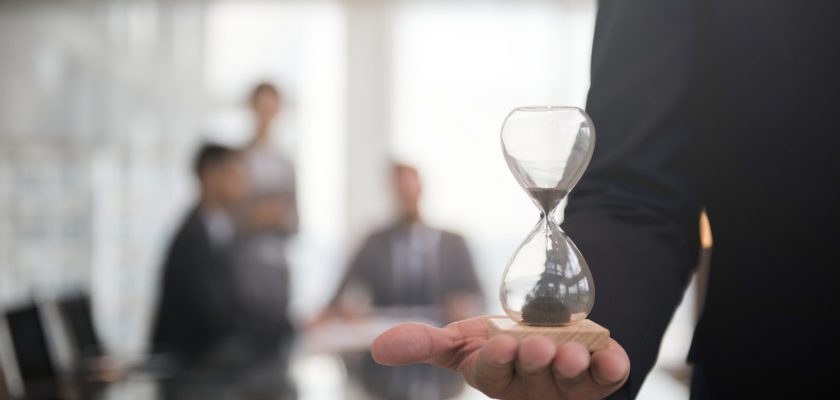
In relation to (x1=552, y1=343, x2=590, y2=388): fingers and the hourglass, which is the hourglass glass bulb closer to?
the hourglass

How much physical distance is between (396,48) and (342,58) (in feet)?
1.21

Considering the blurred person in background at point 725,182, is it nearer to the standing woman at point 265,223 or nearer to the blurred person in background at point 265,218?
the standing woman at point 265,223

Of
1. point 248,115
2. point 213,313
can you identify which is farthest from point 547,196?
point 248,115

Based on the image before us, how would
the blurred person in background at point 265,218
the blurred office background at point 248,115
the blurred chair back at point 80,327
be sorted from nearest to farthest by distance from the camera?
the blurred chair back at point 80,327, the blurred person in background at point 265,218, the blurred office background at point 248,115

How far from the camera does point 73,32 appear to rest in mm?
6336

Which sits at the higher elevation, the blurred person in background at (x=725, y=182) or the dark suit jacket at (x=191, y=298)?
the blurred person in background at (x=725, y=182)

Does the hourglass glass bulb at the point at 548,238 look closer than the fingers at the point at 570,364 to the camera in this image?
No

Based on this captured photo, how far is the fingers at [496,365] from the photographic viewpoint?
0.60 m

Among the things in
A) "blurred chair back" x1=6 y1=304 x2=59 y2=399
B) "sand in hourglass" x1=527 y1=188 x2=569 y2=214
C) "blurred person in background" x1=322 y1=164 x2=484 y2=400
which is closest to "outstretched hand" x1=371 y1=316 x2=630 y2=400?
"sand in hourglass" x1=527 y1=188 x2=569 y2=214

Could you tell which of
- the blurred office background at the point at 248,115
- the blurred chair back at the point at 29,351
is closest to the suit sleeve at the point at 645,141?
the blurred chair back at the point at 29,351

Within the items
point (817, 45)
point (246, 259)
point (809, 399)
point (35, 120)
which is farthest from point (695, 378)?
point (35, 120)

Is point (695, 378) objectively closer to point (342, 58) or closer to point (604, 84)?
point (604, 84)

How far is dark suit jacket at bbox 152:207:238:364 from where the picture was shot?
3.71 m

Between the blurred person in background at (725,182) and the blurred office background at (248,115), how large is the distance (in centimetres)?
552
